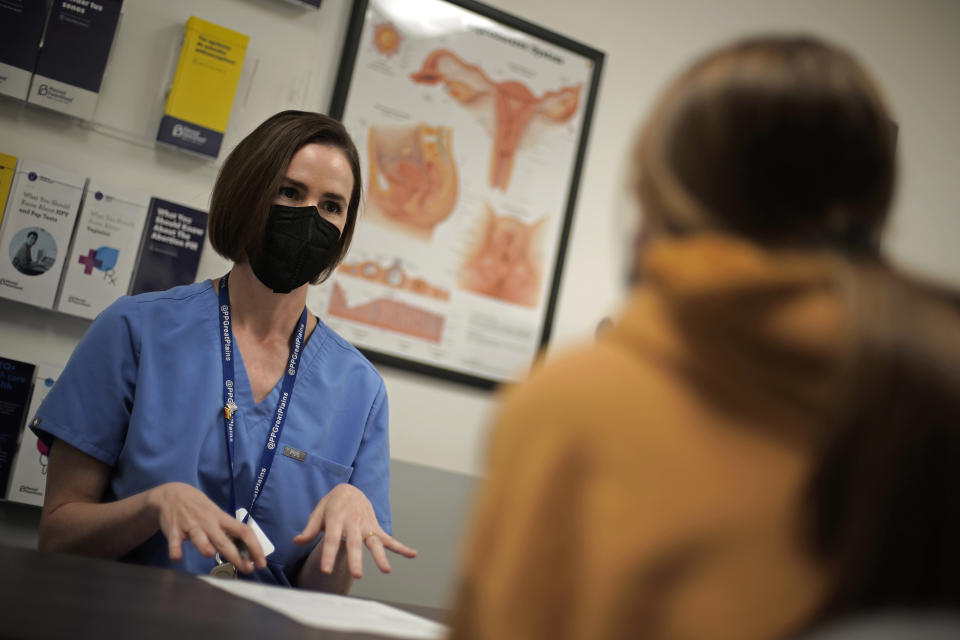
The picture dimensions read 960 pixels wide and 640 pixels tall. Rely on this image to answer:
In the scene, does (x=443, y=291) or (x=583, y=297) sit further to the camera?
(x=583, y=297)

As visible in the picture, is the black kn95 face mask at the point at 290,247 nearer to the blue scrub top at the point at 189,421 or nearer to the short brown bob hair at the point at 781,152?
the blue scrub top at the point at 189,421

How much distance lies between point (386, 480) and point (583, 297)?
986 millimetres

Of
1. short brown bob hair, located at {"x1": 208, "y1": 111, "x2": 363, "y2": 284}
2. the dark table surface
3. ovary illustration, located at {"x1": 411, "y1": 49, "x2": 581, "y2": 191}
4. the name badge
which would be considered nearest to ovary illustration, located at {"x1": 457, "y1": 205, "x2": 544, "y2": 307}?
ovary illustration, located at {"x1": 411, "y1": 49, "x2": 581, "y2": 191}

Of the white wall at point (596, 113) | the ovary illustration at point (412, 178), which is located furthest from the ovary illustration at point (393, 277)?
the white wall at point (596, 113)

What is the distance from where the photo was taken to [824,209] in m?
0.53

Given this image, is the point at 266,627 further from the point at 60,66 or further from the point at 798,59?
the point at 60,66

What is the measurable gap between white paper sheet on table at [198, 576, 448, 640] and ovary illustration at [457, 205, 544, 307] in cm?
116

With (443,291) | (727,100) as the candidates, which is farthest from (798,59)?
(443,291)

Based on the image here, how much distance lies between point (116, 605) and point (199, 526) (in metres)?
0.29

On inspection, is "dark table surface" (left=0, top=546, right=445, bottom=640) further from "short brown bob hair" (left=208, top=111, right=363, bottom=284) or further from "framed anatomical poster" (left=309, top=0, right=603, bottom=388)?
"framed anatomical poster" (left=309, top=0, right=603, bottom=388)

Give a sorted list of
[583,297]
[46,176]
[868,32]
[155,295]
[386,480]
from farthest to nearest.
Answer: [868,32]
[583,297]
[46,176]
[386,480]
[155,295]

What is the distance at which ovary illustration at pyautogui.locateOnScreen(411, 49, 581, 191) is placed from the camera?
2137 mm

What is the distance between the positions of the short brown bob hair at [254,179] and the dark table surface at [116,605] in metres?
0.66

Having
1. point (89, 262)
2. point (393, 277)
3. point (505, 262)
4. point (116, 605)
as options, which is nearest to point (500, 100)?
point (505, 262)
